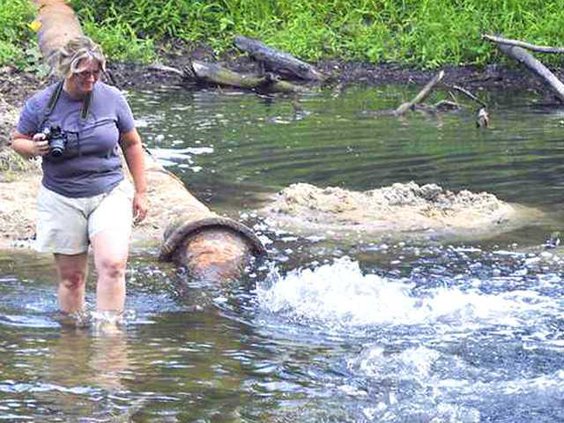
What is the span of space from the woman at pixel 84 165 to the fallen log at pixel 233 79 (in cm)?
1246

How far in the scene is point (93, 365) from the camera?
23.2ft

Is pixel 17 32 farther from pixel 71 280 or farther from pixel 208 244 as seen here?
pixel 71 280

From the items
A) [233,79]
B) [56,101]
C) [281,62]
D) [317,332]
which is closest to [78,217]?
[56,101]

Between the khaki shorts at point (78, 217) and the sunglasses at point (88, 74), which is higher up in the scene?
the sunglasses at point (88, 74)

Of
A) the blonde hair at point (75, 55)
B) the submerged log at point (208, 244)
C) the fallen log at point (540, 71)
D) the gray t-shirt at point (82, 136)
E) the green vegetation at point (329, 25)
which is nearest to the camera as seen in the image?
the blonde hair at point (75, 55)

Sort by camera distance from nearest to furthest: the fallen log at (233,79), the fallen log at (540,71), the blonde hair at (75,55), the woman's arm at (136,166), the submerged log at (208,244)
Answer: the blonde hair at (75,55), the woman's arm at (136,166), the submerged log at (208,244), the fallen log at (540,71), the fallen log at (233,79)

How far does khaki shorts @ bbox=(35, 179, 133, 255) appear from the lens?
24.6 feet

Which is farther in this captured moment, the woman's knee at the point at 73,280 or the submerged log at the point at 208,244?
the submerged log at the point at 208,244

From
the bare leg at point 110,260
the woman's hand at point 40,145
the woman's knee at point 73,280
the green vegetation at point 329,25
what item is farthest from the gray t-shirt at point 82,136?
the green vegetation at point 329,25

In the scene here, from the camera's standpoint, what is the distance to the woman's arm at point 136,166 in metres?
7.68

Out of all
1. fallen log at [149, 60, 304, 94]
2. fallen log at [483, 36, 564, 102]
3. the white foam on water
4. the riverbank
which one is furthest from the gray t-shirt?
fallen log at [149, 60, 304, 94]

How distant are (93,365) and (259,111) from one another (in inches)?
437

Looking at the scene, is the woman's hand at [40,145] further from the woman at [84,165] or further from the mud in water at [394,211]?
the mud in water at [394,211]

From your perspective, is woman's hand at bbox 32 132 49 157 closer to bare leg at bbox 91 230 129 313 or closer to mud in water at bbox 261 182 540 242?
bare leg at bbox 91 230 129 313
